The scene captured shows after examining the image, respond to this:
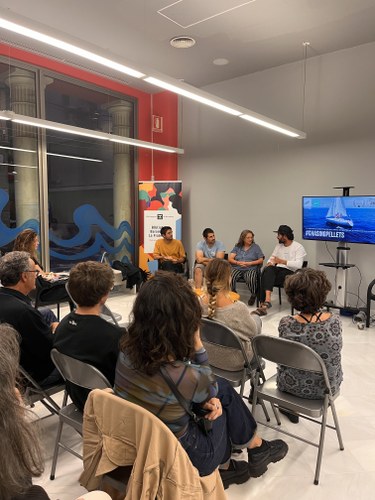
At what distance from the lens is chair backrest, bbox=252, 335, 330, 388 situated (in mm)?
1927

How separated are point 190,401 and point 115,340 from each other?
2.10 feet

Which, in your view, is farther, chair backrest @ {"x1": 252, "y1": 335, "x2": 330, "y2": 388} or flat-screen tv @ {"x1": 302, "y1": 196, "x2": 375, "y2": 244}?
flat-screen tv @ {"x1": 302, "y1": 196, "x2": 375, "y2": 244}

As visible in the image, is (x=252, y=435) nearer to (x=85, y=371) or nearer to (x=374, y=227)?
(x=85, y=371)

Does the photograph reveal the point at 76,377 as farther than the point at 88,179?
No

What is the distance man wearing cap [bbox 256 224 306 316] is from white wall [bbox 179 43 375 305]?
0.41 meters

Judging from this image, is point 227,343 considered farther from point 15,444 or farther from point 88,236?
point 88,236


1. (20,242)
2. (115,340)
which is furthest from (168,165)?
(115,340)

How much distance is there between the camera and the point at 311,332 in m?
2.08

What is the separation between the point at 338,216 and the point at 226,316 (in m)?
3.16

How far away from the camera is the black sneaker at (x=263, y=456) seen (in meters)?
1.96

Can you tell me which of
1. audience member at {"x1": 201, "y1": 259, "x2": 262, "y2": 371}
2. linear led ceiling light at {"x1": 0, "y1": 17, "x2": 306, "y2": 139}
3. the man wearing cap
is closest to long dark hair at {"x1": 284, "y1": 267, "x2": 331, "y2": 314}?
audience member at {"x1": 201, "y1": 259, "x2": 262, "y2": 371}

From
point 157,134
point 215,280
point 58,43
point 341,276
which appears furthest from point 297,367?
point 157,134

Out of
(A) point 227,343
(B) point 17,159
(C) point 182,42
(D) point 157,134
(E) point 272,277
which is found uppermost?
(C) point 182,42

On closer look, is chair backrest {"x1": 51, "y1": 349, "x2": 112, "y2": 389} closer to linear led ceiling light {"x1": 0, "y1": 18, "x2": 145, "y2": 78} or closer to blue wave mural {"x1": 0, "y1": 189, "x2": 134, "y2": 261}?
linear led ceiling light {"x1": 0, "y1": 18, "x2": 145, "y2": 78}
